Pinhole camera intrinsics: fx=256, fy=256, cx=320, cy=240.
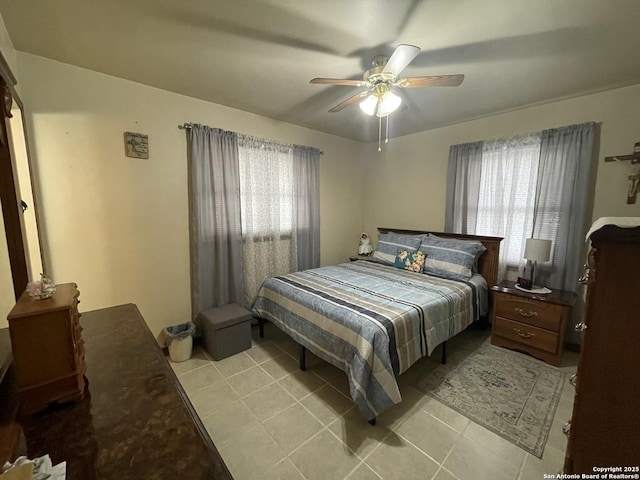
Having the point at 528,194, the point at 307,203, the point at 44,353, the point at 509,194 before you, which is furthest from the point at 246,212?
the point at 528,194

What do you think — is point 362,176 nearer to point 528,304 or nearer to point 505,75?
point 505,75

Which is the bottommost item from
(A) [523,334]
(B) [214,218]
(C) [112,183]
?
(A) [523,334]

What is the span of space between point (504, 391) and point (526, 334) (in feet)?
2.39

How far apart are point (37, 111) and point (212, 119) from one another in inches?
49.8

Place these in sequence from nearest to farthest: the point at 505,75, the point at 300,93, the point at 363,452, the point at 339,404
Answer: the point at 363,452 → the point at 339,404 → the point at 505,75 → the point at 300,93

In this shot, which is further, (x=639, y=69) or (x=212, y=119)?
(x=212, y=119)

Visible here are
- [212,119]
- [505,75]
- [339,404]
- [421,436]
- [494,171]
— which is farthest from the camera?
[494,171]

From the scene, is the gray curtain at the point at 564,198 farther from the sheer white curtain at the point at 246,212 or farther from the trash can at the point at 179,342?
the trash can at the point at 179,342

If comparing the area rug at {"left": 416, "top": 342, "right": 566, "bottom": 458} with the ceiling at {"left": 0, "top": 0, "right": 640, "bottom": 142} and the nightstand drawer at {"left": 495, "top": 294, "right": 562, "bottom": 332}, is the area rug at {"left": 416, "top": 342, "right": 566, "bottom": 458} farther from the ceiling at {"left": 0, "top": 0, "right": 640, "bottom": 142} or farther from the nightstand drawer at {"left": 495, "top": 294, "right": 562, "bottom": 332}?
the ceiling at {"left": 0, "top": 0, "right": 640, "bottom": 142}

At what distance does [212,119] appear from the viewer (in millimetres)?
2643

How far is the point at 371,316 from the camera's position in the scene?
6.01 feet

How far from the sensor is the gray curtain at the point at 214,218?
2555 mm

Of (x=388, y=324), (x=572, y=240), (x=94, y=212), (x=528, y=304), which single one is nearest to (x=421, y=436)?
(x=388, y=324)

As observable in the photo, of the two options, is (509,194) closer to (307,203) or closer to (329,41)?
(307,203)
